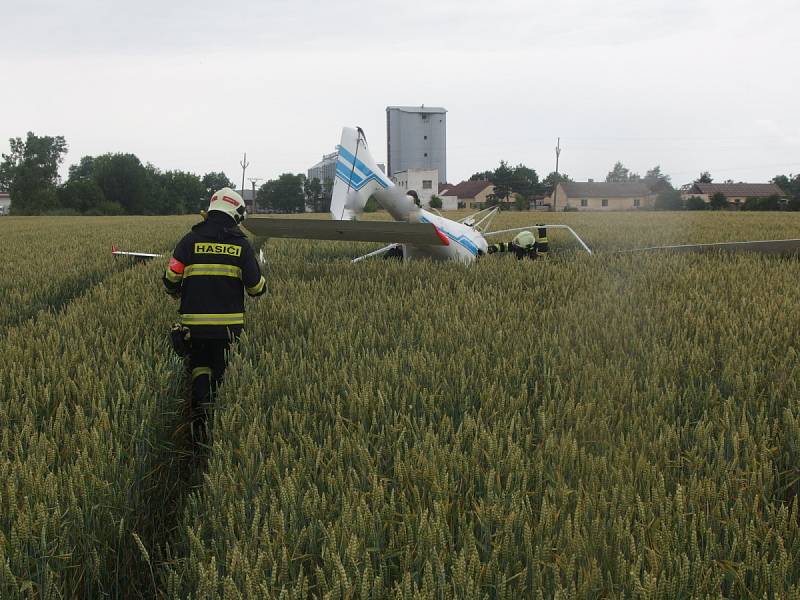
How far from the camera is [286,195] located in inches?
3752

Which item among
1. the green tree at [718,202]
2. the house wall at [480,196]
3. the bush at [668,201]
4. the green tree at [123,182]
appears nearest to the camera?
the bush at [668,201]

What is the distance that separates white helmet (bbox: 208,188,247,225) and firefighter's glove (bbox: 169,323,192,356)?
0.91m

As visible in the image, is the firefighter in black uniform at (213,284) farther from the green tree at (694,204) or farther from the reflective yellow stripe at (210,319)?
the green tree at (694,204)

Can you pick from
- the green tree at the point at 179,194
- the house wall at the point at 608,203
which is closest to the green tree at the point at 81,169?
the green tree at the point at 179,194

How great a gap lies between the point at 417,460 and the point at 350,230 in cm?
530

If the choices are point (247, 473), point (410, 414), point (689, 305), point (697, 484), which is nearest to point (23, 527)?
point (247, 473)

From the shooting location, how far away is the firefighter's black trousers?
3801 millimetres

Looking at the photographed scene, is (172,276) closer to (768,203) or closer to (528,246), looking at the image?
(528,246)

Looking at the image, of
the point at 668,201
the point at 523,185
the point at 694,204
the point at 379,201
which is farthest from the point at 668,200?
the point at 379,201

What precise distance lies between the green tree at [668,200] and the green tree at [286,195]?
2193 inches

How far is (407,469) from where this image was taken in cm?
211

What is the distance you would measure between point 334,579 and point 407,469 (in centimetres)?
64

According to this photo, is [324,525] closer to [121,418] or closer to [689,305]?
[121,418]

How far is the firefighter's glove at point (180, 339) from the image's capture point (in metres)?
3.79
